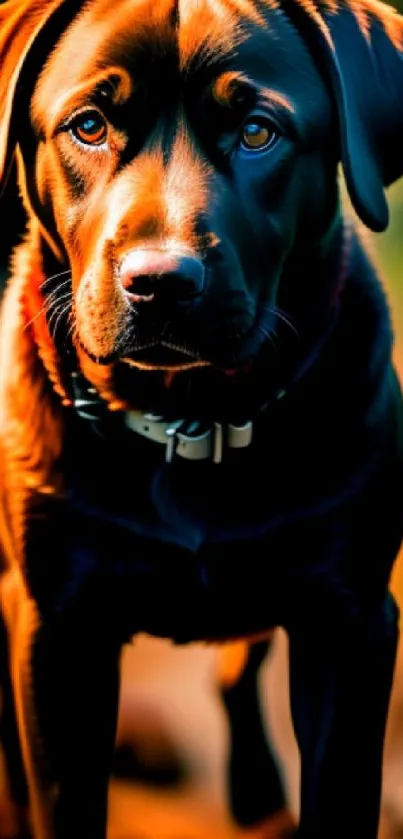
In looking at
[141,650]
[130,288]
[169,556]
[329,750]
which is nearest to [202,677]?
[141,650]

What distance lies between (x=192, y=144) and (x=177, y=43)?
10 cm

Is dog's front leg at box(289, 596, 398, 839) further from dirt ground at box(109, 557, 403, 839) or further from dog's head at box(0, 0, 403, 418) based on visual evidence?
dog's head at box(0, 0, 403, 418)

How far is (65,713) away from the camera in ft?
5.35

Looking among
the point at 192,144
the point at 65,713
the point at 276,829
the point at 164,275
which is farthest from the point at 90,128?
the point at 276,829

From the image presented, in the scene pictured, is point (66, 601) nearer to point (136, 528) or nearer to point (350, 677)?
point (136, 528)

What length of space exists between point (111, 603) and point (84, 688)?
123 millimetres

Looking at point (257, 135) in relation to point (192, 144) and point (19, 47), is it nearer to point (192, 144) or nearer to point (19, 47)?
point (192, 144)

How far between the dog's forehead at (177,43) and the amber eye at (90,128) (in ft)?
0.10

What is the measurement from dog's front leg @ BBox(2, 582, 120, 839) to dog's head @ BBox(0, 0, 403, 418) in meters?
0.37

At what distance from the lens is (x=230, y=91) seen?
4.33 feet

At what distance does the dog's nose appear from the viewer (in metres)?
1.25

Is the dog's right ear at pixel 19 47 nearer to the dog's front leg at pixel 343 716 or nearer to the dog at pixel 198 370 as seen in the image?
the dog at pixel 198 370

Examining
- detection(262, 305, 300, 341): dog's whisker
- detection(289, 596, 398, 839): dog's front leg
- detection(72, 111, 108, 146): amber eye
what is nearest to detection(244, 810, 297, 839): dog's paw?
detection(289, 596, 398, 839): dog's front leg

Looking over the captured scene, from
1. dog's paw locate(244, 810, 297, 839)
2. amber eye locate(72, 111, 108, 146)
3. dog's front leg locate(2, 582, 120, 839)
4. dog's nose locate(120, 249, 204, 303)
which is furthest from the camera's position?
dog's paw locate(244, 810, 297, 839)
